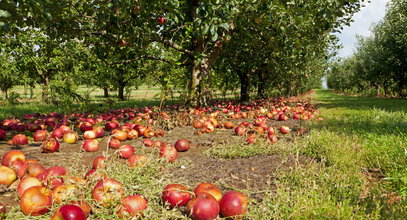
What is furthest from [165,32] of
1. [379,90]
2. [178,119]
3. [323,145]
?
[379,90]

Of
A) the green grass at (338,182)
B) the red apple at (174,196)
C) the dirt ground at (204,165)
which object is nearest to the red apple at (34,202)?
the dirt ground at (204,165)

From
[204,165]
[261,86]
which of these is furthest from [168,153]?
[261,86]

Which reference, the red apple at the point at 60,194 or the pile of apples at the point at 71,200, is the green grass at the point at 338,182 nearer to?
the pile of apples at the point at 71,200

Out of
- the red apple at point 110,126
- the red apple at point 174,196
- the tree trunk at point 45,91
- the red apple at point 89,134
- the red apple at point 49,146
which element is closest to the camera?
the red apple at point 174,196

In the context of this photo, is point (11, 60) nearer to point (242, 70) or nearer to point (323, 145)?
point (242, 70)

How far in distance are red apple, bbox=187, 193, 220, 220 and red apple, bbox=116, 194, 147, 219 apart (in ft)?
1.23

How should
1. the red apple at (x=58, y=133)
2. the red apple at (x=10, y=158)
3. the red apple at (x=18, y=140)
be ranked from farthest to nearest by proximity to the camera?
the red apple at (x=58, y=133) < the red apple at (x=18, y=140) < the red apple at (x=10, y=158)

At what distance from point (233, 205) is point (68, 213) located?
45.5 inches

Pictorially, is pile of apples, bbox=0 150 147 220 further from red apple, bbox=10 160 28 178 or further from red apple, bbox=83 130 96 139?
red apple, bbox=83 130 96 139

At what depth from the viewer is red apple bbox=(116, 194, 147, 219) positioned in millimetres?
1886

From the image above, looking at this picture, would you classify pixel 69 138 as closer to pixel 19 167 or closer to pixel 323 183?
pixel 19 167

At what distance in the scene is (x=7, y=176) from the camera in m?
2.67

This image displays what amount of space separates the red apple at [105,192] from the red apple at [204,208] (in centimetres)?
58

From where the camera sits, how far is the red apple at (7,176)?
2648 mm
